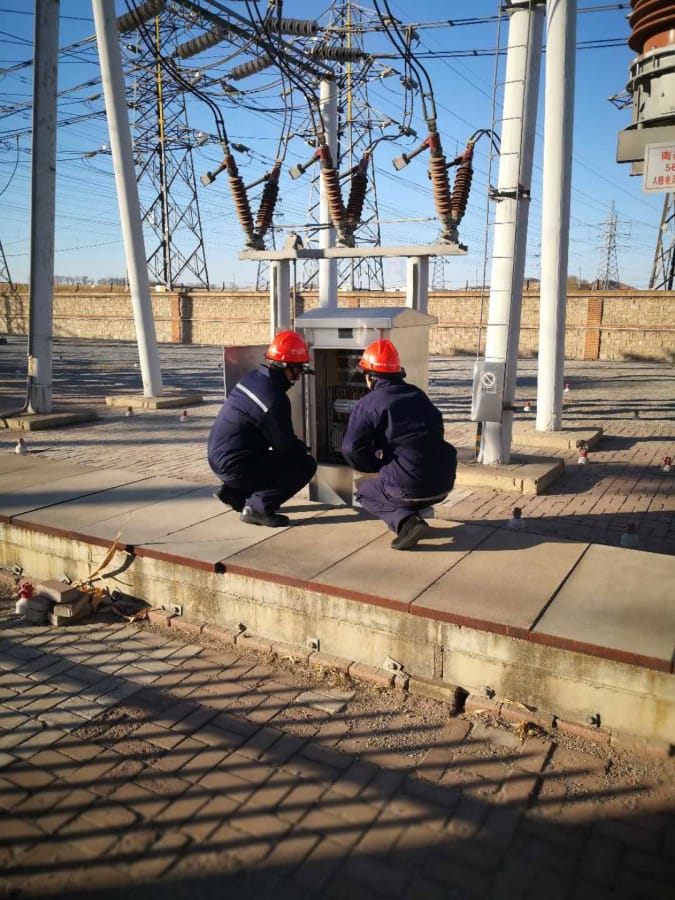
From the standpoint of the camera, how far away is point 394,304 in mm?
32312

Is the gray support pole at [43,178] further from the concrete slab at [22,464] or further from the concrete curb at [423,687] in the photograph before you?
the concrete curb at [423,687]

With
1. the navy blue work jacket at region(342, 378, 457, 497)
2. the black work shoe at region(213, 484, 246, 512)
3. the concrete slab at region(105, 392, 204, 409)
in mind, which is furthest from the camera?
the concrete slab at region(105, 392, 204, 409)

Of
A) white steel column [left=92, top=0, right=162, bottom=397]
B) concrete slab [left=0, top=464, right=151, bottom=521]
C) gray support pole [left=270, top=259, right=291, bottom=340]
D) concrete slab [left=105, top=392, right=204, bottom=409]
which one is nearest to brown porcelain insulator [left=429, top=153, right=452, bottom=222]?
gray support pole [left=270, top=259, right=291, bottom=340]

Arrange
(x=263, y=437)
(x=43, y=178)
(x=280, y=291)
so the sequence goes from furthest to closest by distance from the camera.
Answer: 1. (x=43, y=178)
2. (x=280, y=291)
3. (x=263, y=437)

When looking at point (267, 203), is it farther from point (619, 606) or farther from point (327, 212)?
point (327, 212)

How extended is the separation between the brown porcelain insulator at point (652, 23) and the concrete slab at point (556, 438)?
24.6 ft

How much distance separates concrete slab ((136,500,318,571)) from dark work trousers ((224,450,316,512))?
256mm

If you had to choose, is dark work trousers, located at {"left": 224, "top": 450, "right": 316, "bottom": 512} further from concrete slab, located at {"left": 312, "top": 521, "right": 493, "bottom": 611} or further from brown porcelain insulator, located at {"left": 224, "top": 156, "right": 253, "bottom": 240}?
brown porcelain insulator, located at {"left": 224, "top": 156, "right": 253, "bottom": 240}

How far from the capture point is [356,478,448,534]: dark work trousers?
5168mm

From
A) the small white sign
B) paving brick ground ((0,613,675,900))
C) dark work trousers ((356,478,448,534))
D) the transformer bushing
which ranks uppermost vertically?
the transformer bushing

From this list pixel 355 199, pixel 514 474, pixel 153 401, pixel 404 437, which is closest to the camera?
pixel 404 437

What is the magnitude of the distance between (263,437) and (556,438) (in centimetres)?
653

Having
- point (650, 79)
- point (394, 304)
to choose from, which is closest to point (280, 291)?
point (650, 79)

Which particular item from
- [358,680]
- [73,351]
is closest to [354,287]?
[73,351]
